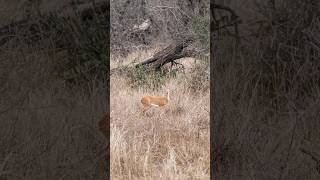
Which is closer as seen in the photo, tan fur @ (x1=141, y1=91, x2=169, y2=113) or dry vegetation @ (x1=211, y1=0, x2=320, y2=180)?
dry vegetation @ (x1=211, y1=0, x2=320, y2=180)

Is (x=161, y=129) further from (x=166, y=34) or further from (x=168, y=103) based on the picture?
(x=166, y=34)

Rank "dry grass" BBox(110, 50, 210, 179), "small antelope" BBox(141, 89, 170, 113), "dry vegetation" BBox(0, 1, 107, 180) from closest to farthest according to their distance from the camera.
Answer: "dry vegetation" BBox(0, 1, 107, 180) → "dry grass" BBox(110, 50, 210, 179) → "small antelope" BBox(141, 89, 170, 113)

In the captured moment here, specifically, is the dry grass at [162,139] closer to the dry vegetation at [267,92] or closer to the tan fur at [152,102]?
the tan fur at [152,102]

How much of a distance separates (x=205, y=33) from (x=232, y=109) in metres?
2.17

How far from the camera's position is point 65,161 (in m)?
2.58

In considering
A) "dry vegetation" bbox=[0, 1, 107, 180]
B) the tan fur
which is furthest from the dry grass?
"dry vegetation" bbox=[0, 1, 107, 180]

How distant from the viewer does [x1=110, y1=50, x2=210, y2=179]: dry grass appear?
8.97ft

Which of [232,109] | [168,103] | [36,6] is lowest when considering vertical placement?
[168,103]

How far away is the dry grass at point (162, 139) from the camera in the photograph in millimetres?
2734

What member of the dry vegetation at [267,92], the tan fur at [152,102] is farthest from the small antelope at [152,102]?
the dry vegetation at [267,92]

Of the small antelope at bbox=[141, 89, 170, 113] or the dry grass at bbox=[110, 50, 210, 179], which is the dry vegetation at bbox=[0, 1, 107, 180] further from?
the small antelope at bbox=[141, 89, 170, 113]

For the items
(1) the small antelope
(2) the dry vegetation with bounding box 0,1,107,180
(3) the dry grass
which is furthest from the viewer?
(1) the small antelope

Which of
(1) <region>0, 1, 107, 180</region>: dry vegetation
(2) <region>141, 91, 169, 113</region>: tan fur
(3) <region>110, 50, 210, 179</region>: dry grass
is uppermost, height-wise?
(1) <region>0, 1, 107, 180</region>: dry vegetation

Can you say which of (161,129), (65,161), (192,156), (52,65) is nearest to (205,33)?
(52,65)
